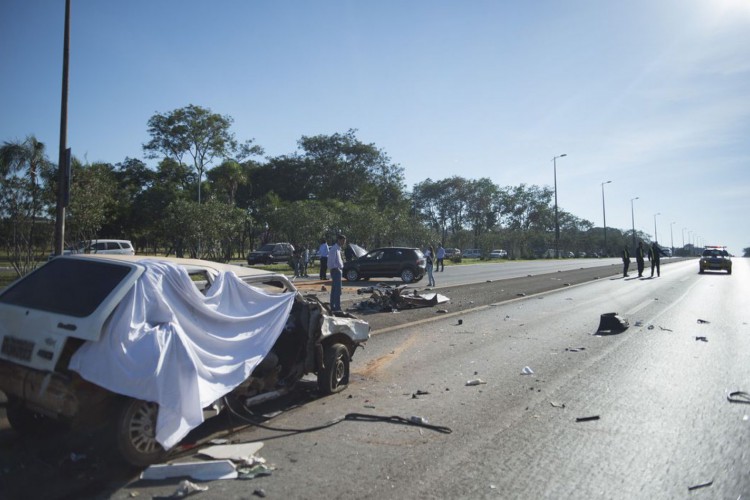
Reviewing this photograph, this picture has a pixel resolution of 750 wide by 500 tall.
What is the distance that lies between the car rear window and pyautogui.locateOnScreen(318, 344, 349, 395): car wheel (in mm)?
2391

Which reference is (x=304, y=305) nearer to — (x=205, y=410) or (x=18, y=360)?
(x=205, y=410)

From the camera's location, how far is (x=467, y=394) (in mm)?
5988

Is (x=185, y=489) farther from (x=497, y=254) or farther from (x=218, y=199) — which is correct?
(x=497, y=254)

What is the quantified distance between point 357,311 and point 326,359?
7.55m

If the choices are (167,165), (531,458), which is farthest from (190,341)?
(167,165)

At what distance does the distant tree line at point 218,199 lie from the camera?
18344 mm

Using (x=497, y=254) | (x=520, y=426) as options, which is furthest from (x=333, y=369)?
(x=497, y=254)

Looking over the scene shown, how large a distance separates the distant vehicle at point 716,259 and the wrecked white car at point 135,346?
130ft

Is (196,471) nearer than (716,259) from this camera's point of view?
Yes

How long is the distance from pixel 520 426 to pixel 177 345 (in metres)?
3.21

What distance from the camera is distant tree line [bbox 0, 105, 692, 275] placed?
1834 cm

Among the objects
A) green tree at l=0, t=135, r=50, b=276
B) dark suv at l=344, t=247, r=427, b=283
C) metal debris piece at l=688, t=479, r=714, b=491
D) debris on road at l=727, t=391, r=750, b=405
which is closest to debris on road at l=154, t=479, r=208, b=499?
metal debris piece at l=688, t=479, r=714, b=491

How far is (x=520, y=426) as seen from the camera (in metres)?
4.93

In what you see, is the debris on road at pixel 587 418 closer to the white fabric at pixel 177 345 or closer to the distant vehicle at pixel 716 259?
the white fabric at pixel 177 345
